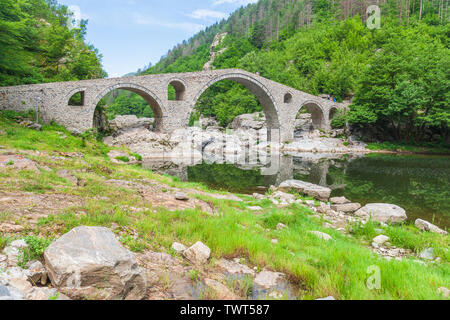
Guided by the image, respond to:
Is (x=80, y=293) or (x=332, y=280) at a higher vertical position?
(x=80, y=293)

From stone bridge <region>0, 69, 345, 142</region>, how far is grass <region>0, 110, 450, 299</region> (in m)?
13.3

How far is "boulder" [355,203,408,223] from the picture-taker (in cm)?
617

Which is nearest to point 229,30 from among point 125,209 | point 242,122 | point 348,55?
point 348,55

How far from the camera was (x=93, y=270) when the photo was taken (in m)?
1.97

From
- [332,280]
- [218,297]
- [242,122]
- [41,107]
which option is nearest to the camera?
[218,297]

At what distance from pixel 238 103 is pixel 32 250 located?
1493 inches

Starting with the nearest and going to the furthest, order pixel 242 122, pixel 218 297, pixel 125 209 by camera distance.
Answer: pixel 218 297, pixel 125 209, pixel 242 122

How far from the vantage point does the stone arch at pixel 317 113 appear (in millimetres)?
34562

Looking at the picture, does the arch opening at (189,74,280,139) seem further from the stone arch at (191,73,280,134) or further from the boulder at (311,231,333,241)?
the boulder at (311,231,333,241)

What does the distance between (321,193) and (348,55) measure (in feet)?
125

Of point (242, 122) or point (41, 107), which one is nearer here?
point (41, 107)

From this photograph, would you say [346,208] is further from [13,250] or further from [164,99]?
[164,99]
